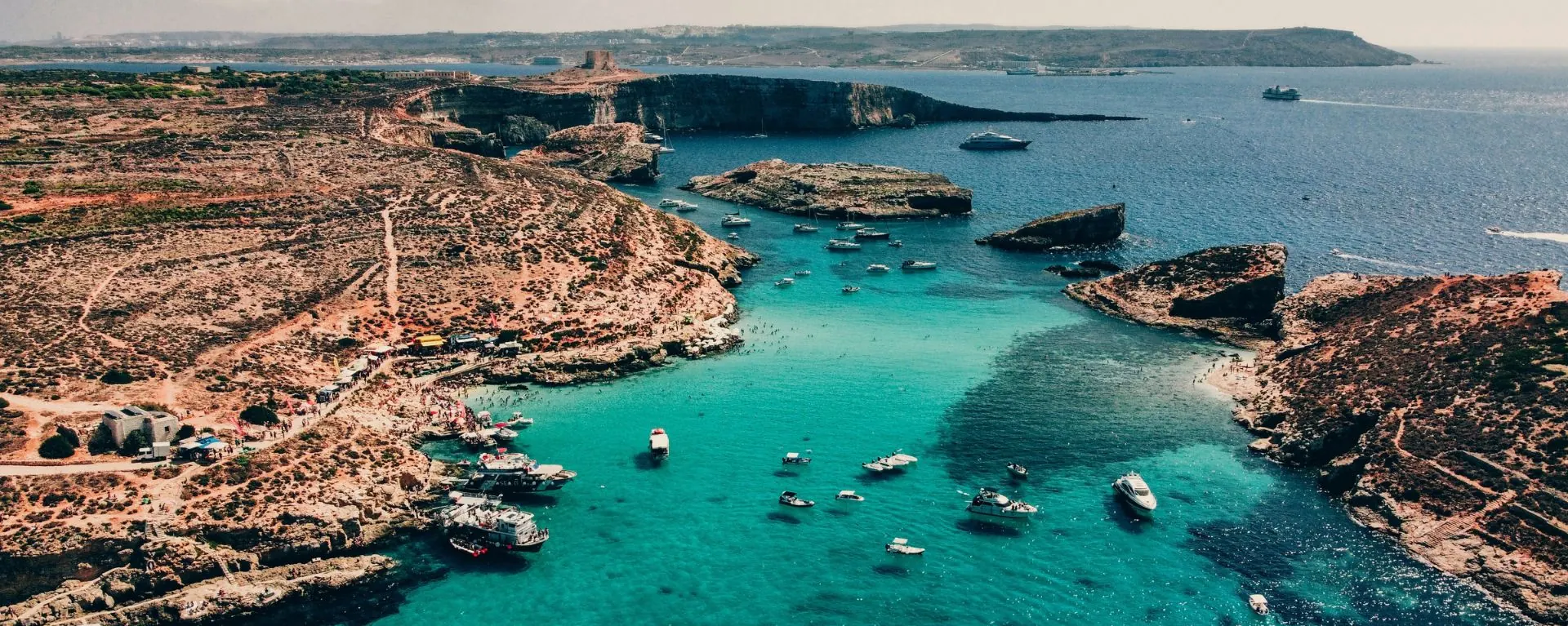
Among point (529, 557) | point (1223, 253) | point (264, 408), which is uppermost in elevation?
point (1223, 253)

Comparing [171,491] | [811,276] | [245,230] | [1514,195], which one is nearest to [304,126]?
[245,230]

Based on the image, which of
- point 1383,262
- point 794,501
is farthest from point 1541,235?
point 794,501

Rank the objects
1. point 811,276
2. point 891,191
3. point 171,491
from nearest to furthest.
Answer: point 171,491, point 811,276, point 891,191

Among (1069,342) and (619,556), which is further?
(1069,342)

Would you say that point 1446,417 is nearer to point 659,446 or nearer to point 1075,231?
point 659,446

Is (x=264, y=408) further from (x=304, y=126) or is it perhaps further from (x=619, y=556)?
(x=304, y=126)

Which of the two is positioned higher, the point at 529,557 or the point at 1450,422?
the point at 1450,422

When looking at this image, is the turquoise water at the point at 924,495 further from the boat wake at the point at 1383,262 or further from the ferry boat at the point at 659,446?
the boat wake at the point at 1383,262

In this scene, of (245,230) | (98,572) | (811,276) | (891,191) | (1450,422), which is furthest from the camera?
(891,191)
